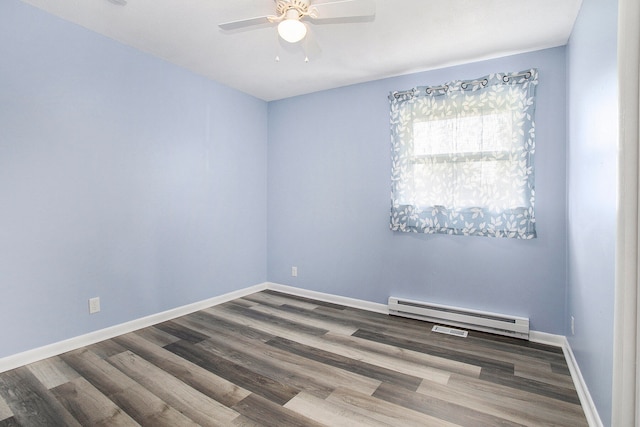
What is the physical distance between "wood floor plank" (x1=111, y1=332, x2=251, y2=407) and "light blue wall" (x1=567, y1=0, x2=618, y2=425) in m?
1.92

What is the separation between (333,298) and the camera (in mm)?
3725

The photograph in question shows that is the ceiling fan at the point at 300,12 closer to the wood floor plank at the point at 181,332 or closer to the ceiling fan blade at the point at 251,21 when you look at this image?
the ceiling fan blade at the point at 251,21

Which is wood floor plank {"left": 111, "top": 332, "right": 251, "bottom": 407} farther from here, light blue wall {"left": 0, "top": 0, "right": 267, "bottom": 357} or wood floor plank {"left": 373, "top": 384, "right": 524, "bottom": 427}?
wood floor plank {"left": 373, "top": 384, "right": 524, "bottom": 427}

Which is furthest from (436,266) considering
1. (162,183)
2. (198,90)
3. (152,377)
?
(198,90)

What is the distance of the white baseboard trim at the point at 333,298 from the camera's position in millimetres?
3424

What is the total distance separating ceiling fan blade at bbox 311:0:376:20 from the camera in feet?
5.86

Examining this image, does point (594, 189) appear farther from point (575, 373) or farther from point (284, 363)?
point (284, 363)

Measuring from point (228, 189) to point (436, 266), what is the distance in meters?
A: 2.47

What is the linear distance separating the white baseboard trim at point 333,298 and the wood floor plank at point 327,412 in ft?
5.39

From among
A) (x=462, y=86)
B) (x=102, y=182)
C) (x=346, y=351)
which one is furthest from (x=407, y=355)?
(x=102, y=182)

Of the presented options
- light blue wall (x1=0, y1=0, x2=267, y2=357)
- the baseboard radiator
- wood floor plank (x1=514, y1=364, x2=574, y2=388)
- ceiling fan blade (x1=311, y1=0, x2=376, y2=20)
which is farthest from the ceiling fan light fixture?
wood floor plank (x1=514, y1=364, x2=574, y2=388)

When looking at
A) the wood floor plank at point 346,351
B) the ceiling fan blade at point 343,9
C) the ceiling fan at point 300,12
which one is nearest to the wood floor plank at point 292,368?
the wood floor plank at point 346,351

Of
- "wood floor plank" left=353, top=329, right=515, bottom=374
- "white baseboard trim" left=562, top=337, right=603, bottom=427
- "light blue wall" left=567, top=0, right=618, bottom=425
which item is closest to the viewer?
"light blue wall" left=567, top=0, right=618, bottom=425

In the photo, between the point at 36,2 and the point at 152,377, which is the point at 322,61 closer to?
the point at 36,2
